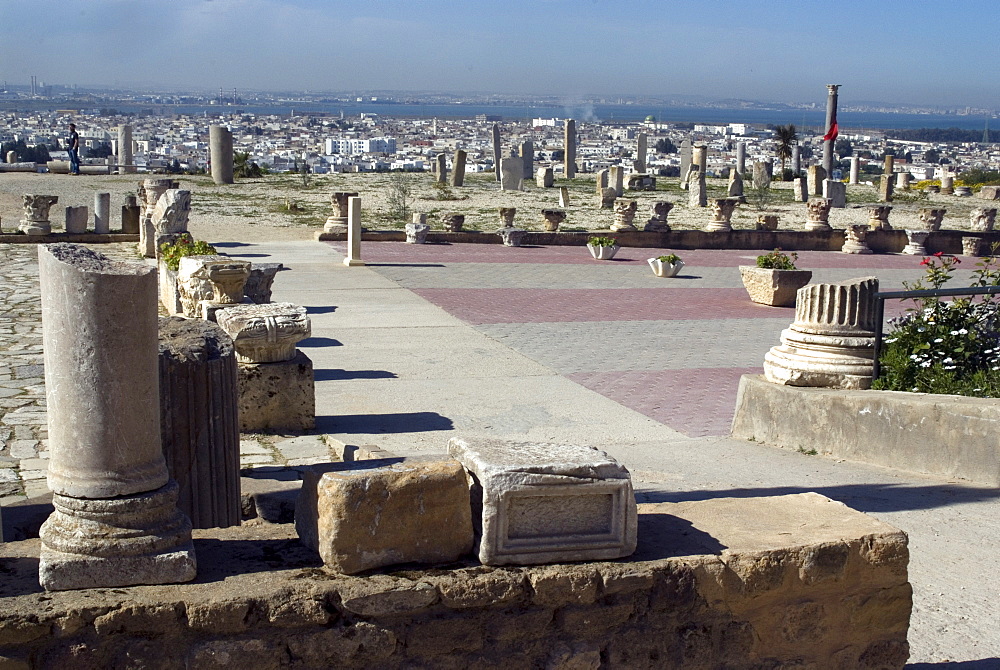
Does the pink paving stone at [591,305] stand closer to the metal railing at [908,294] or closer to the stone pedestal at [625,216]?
the metal railing at [908,294]

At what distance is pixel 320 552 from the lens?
3.63 m

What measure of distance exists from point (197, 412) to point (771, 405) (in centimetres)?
460

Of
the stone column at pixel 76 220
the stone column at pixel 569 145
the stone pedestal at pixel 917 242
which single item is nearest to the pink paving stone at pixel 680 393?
the stone column at pixel 76 220

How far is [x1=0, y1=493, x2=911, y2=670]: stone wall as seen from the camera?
3.32 m

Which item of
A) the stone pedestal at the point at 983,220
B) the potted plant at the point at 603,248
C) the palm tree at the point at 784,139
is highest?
the palm tree at the point at 784,139

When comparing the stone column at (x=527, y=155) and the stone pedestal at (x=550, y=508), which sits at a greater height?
the stone column at (x=527, y=155)

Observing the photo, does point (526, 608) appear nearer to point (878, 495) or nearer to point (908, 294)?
point (878, 495)

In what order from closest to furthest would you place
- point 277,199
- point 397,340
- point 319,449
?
point 319,449, point 397,340, point 277,199

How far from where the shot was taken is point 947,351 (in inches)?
298

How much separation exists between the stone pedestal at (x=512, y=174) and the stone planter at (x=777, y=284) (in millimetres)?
18177

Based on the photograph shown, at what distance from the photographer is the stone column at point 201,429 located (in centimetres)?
487

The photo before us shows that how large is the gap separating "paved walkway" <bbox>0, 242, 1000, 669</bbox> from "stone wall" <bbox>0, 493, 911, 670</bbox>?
0.76 metres

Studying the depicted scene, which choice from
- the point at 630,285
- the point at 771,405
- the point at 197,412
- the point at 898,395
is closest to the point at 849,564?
the point at 197,412

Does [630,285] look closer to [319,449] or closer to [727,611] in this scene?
[319,449]
